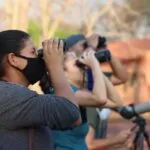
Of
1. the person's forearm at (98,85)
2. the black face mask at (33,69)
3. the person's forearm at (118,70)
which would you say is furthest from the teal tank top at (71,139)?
the person's forearm at (118,70)

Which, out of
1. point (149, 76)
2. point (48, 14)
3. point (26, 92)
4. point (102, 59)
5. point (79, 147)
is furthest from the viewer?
point (149, 76)

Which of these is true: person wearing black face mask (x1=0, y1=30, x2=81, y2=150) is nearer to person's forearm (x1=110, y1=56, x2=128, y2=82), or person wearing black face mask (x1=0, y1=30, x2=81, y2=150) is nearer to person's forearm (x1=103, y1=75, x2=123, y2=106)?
person's forearm (x1=103, y1=75, x2=123, y2=106)

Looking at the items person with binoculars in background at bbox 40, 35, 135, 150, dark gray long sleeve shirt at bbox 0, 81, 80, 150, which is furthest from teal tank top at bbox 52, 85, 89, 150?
dark gray long sleeve shirt at bbox 0, 81, 80, 150

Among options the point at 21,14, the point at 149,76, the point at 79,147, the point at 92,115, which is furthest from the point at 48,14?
the point at 79,147

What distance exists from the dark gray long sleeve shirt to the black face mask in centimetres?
15

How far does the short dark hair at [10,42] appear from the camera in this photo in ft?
8.98

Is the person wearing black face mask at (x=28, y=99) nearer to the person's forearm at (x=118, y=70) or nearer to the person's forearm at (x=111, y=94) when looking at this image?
the person's forearm at (x=111, y=94)

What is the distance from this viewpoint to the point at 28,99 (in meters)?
2.55

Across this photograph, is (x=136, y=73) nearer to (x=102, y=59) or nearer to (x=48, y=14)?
(x=48, y=14)

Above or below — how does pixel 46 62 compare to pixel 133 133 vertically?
above

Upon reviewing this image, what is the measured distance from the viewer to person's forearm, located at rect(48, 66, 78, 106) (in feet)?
8.87

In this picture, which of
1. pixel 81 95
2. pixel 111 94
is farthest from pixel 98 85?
pixel 111 94

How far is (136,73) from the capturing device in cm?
2384

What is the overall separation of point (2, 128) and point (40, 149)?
18 cm
